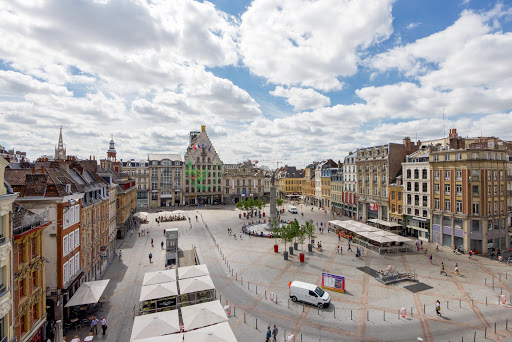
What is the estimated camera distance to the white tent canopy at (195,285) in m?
24.8

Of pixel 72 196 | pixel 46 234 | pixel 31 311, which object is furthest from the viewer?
pixel 72 196

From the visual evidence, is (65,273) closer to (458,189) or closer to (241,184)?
(458,189)

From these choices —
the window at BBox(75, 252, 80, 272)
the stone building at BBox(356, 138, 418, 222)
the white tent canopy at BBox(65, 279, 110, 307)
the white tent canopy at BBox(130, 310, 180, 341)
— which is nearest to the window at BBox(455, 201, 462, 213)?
the stone building at BBox(356, 138, 418, 222)

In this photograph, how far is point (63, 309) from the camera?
79.9 ft

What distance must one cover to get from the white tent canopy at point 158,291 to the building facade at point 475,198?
42.8 m

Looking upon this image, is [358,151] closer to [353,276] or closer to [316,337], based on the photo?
[353,276]

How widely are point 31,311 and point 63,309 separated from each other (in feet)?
18.3

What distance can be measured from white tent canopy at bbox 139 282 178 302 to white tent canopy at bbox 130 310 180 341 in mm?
3988

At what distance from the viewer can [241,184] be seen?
108 meters

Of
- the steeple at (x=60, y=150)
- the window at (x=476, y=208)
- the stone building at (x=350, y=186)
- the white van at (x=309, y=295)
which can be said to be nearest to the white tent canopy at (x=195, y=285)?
the white van at (x=309, y=295)

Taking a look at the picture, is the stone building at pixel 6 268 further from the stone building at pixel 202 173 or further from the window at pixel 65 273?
the stone building at pixel 202 173

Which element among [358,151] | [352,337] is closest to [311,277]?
[352,337]

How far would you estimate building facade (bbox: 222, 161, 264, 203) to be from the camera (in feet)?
348

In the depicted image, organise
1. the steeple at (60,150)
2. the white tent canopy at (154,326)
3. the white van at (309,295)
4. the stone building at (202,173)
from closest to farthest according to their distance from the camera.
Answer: the white tent canopy at (154,326)
the white van at (309,295)
the steeple at (60,150)
the stone building at (202,173)
